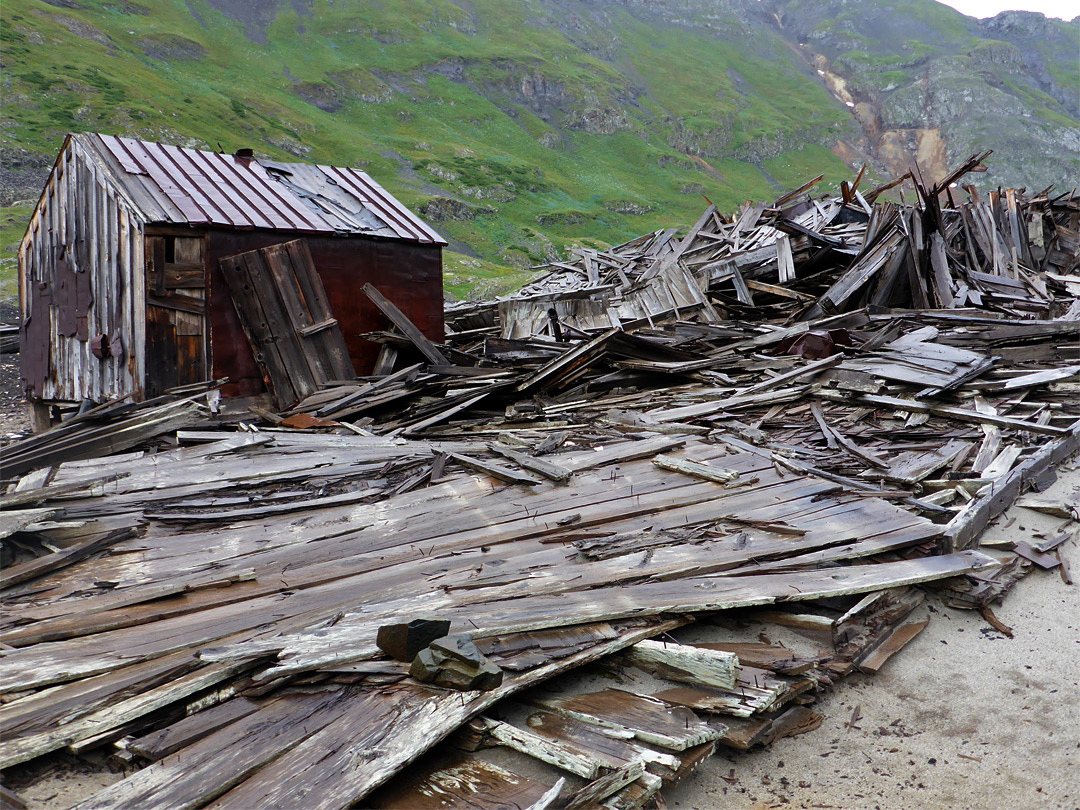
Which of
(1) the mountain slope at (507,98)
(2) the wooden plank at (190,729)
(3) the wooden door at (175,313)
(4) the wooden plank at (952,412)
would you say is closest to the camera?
(2) the wooden plank at (190,729)

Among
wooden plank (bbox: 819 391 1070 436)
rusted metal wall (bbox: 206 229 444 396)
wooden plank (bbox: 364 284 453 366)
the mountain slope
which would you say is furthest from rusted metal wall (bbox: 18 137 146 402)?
the mountain slope

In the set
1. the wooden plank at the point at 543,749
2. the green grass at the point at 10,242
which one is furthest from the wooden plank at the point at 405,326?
the green grass at the point at 10,242

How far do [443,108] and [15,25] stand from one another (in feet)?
139

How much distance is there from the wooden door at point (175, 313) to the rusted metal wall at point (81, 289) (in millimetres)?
149

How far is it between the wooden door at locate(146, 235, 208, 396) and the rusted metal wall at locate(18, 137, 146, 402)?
0.49 feet

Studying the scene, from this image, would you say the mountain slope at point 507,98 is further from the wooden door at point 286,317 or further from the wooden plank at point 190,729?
the wooden plank at point 190,729

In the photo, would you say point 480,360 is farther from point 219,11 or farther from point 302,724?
point 219,11

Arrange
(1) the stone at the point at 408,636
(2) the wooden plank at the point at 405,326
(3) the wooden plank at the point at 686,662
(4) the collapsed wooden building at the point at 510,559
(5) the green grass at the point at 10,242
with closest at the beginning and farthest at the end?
1. (4) the collapsed wooden building at the point at 510,559
2. (1) the stone at the point at 408,636
3. (3) the wooden plank at the point at 686,662
4. (2) the wooden plank at the point at 405,326
5. (5) the green grass at the point at 10,242

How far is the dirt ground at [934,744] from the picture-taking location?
2965 mm

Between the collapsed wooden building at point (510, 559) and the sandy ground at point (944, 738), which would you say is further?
the sandy ground at point (944, 738)

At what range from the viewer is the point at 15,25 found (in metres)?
58.9

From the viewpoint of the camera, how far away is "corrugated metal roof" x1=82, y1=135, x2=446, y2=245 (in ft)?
32.8

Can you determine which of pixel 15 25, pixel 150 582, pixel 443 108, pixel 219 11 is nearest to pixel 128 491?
pixel 150 582

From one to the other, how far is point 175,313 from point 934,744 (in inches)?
395
